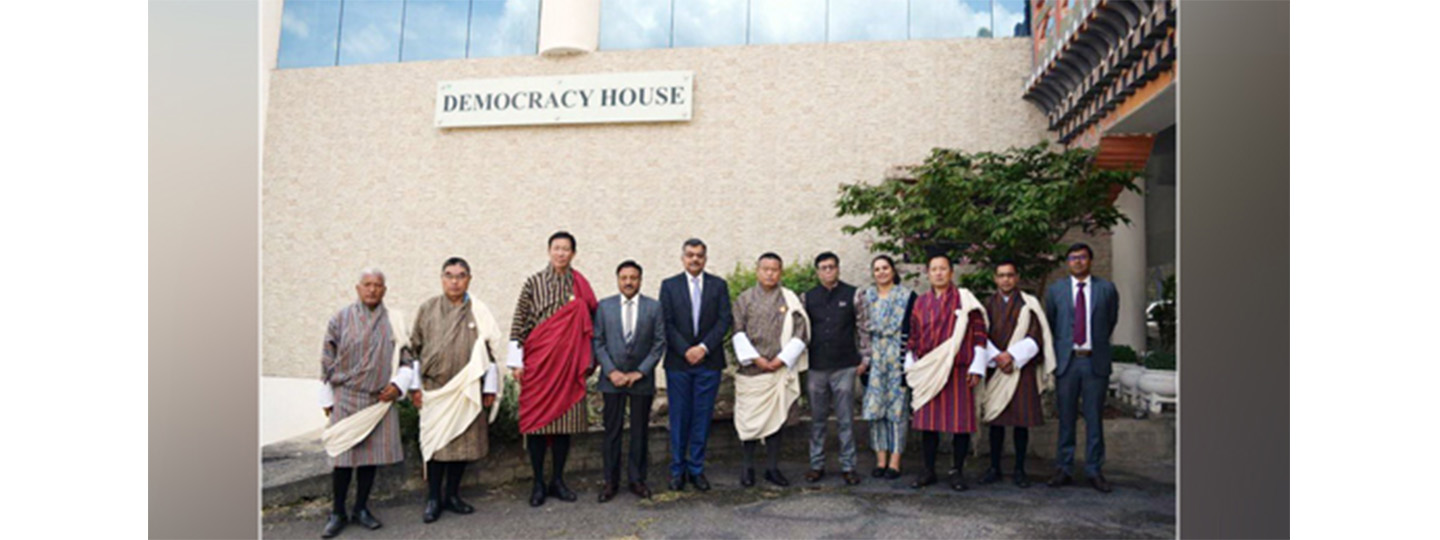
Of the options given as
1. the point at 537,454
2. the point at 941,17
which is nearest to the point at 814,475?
the point at 537,454

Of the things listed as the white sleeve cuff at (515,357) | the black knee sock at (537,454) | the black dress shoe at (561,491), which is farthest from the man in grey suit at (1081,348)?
the white sleeve cuff at (515,357)

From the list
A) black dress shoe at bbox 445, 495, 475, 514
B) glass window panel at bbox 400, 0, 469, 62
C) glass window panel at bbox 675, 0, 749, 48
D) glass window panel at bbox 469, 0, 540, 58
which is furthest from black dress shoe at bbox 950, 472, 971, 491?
glass window panel at bbox 400, 0, 469, 62

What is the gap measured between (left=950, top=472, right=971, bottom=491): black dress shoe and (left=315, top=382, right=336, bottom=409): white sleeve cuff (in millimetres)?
2620

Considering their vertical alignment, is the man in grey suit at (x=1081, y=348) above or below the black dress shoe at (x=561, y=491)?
above

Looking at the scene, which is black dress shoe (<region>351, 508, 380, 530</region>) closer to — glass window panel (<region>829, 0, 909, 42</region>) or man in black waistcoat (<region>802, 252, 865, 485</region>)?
man in black waistcoat (<region>802, 252, 865, 485</region>)

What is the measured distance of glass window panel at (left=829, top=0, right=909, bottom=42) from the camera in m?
3.94

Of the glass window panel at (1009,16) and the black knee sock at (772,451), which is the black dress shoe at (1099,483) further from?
the glass window panel at (1009,16)

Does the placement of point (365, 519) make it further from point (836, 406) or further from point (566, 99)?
point (566, 99)

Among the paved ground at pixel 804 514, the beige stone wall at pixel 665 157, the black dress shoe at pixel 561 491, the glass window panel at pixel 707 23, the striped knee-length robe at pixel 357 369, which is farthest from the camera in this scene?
the beige stone wall at pixel 665 157

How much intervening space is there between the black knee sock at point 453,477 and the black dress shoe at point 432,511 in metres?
0.09

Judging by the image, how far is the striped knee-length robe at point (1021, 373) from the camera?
385 cm

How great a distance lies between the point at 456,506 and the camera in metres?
3.50
